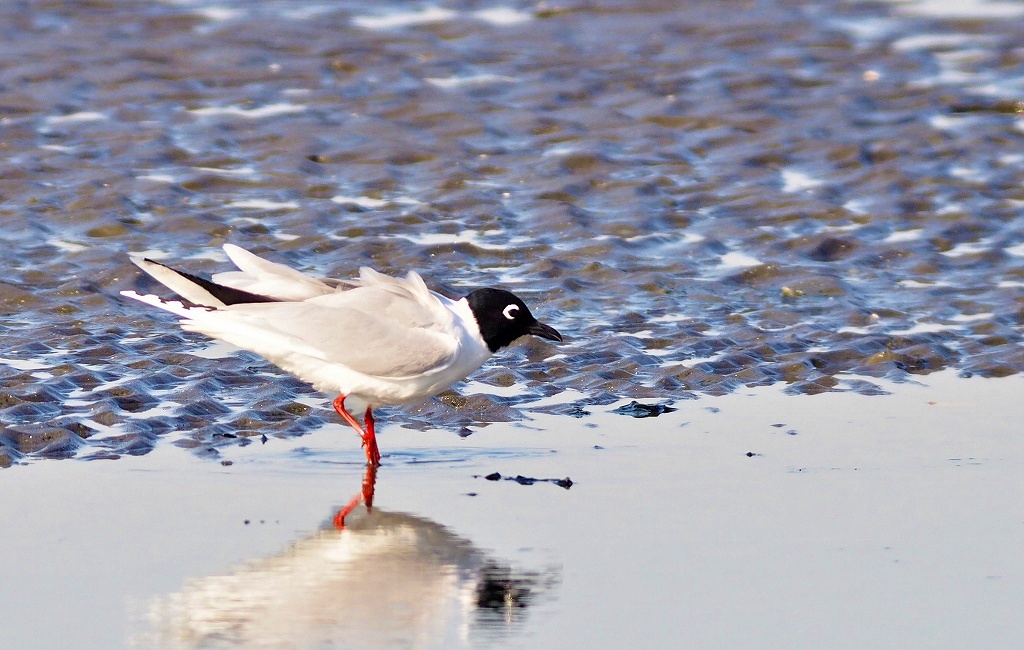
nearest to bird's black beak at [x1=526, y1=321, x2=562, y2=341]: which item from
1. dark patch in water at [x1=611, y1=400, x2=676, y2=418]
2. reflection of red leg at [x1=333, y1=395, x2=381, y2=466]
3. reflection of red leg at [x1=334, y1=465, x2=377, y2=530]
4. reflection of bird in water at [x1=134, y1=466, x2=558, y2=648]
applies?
dark patch in water at [x1=611, y1=400, x2=676, y2=418]

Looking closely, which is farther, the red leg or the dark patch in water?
the dark patch in water

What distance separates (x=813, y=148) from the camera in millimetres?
13539

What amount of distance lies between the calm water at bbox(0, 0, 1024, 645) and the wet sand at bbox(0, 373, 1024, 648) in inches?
6.6

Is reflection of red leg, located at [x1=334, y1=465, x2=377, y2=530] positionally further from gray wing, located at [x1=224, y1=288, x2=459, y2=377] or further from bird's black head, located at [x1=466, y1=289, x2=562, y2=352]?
bird's black head, located at [x1=466, y1=289, x2=562, y2=352]

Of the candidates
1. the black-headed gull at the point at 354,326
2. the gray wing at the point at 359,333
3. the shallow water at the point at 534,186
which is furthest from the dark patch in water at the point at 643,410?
the gray wing at the point at 359,333

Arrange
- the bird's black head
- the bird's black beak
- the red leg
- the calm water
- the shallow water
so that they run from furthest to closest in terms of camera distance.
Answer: the shallow water < the calm water < the bird's black beak < the bird's black head < the red leg

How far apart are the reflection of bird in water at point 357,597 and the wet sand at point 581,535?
13mm

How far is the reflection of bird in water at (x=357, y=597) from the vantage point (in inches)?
228

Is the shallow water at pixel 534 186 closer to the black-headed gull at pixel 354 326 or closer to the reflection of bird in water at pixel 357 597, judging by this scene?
the black-headed gull at pixel 354 326

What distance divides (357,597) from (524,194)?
6.65 metres

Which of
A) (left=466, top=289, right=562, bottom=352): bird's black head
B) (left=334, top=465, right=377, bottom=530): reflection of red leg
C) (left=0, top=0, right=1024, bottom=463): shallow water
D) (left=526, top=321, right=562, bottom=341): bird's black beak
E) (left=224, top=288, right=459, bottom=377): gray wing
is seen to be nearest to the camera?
(left=334, top=465, right=377, bottom=530): reflection of red leg

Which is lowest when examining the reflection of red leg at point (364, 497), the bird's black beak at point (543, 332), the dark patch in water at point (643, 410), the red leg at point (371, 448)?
the dark patch in water at point (643, 410)

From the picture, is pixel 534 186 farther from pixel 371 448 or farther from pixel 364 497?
pixel 364 497

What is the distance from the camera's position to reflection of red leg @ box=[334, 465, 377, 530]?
23.4 ft
